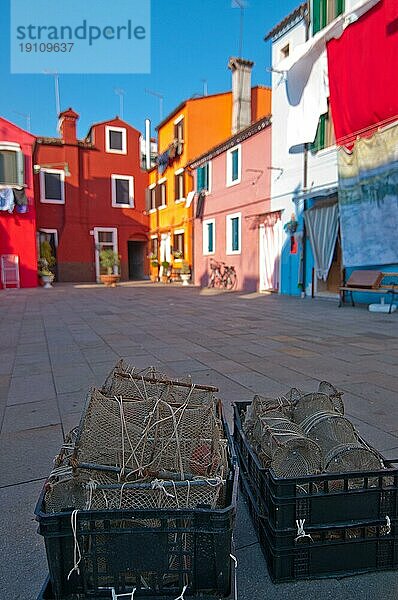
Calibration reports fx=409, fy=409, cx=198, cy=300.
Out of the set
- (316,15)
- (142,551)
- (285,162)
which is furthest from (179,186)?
(142,551)

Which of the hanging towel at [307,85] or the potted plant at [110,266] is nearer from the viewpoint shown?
the hanging towel at [307,85]

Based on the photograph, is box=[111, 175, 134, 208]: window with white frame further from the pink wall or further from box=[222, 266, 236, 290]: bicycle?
box=[222, 266, 236, 290]: bicycle

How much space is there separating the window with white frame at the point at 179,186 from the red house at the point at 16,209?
696 centimetres

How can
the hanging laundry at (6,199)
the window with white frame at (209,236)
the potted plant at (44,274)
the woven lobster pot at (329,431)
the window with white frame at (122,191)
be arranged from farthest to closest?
the window with white frame at (122,191), the potted plant at (44,274), the hanging laundry at (6,199), the window with white frame at (209,236), the woven lobster pot at (329,431)

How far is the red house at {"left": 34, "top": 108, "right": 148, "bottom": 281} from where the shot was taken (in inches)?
886

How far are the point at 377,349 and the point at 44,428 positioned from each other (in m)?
4.13

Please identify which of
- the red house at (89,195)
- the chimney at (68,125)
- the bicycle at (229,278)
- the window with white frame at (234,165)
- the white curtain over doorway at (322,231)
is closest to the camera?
the white curtain over doorway at (322,231)

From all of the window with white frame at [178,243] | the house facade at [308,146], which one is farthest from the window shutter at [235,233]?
the window with white frame at [178,243]

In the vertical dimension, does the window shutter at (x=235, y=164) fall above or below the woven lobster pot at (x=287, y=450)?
above

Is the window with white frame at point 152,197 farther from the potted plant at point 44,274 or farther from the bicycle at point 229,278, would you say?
the bicycle at point 229,278

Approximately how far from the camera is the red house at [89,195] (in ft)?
73.9

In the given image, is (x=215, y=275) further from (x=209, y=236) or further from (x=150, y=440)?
(x=150, y=440)

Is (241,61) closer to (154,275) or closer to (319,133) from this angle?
(319,133)

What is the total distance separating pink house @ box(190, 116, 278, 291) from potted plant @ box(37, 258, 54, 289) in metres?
6.93
